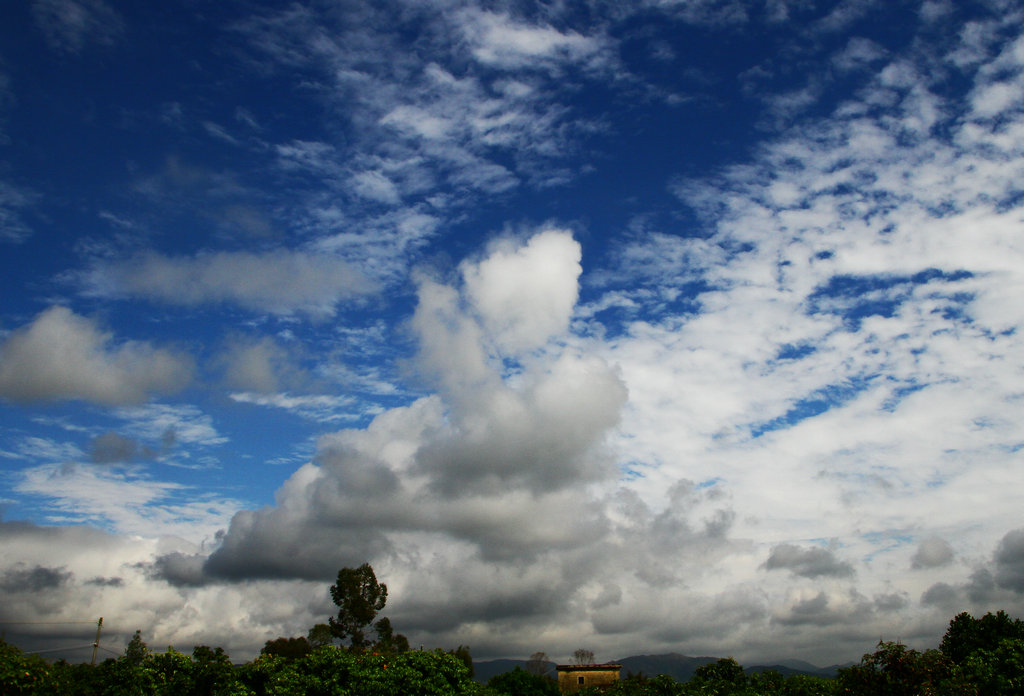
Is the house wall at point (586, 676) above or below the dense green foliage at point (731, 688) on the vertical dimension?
below

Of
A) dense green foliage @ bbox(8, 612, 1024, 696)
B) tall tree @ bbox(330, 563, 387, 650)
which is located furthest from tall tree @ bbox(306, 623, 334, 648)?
dense green foliage @ bbox(8, 612, 1024, 696)

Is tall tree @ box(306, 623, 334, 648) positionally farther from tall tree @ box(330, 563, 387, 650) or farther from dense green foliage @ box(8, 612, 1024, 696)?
dense green foliage @ box(8, 612, 1024, 696)

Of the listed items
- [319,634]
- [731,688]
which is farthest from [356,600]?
[731,688]

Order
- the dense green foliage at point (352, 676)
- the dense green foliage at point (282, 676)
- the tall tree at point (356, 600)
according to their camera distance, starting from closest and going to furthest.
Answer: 1. the dense green foliage at point (352, 676)
2. the dense green foliage at point (282, 676)
3. the tall tree at point (356, 600)

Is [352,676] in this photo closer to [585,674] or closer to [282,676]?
[282,676]

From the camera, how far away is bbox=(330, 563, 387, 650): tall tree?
7431 centimetres

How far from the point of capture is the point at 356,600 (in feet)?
245

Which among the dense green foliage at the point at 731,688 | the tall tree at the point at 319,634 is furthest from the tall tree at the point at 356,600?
the dense green foliage at the point at 731,688

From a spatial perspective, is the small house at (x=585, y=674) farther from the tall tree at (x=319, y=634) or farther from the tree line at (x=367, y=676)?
the tree line at (x=367, y=676)

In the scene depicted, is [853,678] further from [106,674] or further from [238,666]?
[106,674]

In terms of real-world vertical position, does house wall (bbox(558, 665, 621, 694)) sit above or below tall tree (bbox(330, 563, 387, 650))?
below

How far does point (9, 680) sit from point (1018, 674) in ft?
122

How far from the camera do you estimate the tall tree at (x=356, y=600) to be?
74312 mm

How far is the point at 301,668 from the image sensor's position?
29453 mm
